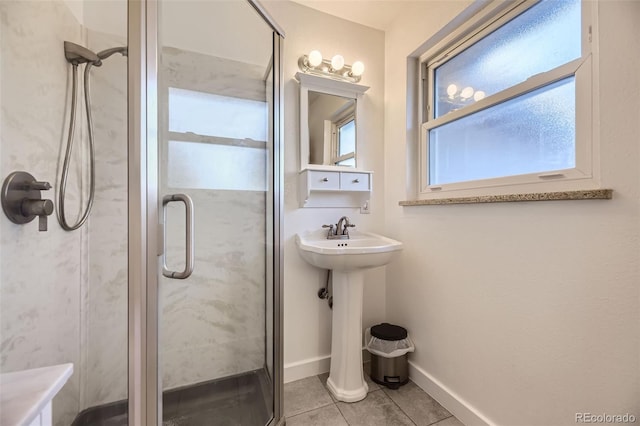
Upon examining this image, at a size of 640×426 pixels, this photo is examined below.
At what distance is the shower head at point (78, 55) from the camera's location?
975 millimetres

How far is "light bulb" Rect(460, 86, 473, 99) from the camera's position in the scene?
140cm

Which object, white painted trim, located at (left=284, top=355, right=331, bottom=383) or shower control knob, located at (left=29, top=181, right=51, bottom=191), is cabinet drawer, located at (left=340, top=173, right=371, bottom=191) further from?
shower control knob, located at (left=29, top=181, right=51, bottom=191)

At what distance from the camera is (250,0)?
1.14 metres

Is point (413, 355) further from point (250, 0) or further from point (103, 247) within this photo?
point (250, 0)

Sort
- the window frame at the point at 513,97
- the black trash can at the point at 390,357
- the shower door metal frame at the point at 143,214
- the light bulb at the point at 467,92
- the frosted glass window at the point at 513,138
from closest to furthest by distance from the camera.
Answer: the shower door metal frame at the point at 143,214
the window frame at the point at 513,97
the frosted glass window at the point at 513,138
the light bulb at the point at 467,92
the black trash can at the point at 390,357

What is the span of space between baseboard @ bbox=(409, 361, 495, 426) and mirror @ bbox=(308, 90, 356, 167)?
4.47 ft

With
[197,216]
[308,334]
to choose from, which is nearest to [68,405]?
[197,216]

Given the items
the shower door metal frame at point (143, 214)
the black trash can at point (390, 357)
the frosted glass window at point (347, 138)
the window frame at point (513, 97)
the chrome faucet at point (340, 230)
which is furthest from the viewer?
the frosted glass window at point (347, 138)

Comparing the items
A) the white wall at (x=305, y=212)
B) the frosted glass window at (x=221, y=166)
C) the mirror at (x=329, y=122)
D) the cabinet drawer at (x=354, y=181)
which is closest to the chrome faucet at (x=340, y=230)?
the white wall at (x=305, y=212)

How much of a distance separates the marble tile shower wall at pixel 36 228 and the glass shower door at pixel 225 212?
36 cm

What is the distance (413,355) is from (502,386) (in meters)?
0.55

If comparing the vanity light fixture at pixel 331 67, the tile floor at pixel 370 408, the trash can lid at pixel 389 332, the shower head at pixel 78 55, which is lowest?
the tile floor at pixel 370 408

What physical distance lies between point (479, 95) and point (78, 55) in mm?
1811

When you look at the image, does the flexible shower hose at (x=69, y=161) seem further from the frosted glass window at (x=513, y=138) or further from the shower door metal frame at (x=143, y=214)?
the frosted glass window at (x=513, y=138)
